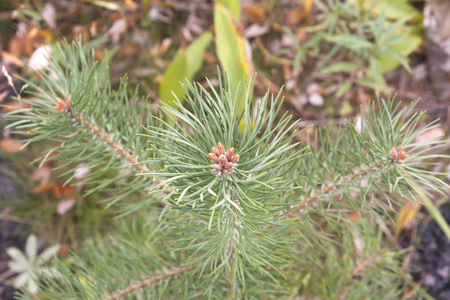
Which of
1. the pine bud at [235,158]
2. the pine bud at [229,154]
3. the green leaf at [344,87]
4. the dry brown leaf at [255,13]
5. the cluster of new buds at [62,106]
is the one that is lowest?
the green leaf at [344,87]

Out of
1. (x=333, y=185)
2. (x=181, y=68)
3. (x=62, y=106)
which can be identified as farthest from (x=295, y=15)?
(x=62, y=106)

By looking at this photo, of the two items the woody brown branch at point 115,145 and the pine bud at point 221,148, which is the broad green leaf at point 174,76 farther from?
the pine bud at point 221,148

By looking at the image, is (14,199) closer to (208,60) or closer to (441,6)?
(208,60)

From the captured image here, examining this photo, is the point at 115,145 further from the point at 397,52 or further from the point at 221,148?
the point at 397,52

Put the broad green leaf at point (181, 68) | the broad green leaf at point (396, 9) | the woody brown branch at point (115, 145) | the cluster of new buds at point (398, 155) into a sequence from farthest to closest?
the broad green leaf at point (396, 9), the broad green leaf at point (181, 68), the woody brown branch at point (115, 145), the cluster of new buds at point (398, 155)

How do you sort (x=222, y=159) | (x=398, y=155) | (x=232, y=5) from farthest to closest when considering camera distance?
(x=232, y=5), (x=398, y=155), (x=222, y=159)

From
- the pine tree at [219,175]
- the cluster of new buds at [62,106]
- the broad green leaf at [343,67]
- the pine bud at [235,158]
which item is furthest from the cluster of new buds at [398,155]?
the broad green leaf at [343,67]

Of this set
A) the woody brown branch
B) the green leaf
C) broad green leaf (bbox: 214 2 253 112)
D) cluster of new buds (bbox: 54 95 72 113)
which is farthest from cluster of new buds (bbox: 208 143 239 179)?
the green leaf
